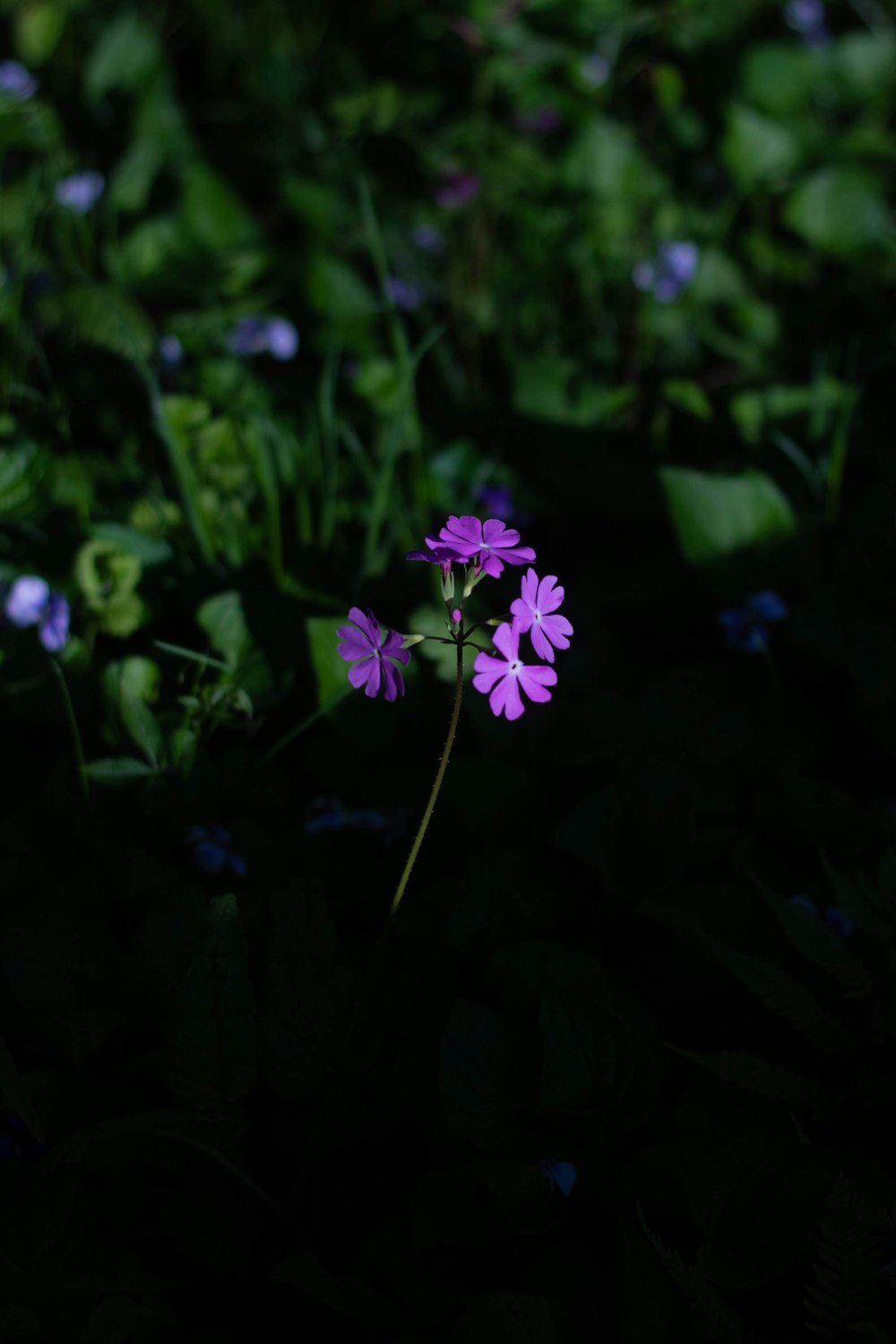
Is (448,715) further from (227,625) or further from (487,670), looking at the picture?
(487,670)

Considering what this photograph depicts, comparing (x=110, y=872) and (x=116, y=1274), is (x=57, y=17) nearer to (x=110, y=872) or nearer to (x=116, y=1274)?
(x=110, y=872)

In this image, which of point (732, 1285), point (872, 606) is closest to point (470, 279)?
point (872, 606)

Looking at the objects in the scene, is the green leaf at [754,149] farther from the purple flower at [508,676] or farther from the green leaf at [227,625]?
the purple flower at [508,676]

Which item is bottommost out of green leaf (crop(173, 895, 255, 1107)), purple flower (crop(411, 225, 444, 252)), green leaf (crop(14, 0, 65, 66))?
green leaf (crop(173, 895, 255, 1107))

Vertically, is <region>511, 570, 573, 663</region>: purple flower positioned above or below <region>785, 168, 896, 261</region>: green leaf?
above

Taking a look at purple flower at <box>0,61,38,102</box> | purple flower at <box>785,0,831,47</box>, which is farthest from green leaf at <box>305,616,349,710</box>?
purple flower at <box>785,0,831,47</box>

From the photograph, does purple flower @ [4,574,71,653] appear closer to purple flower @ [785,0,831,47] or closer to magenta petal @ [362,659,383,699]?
magenta petal @ [362,659,383,699]

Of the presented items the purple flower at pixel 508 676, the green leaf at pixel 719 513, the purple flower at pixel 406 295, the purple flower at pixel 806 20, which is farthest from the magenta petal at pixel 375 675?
the purple flower at pixel 806 20
